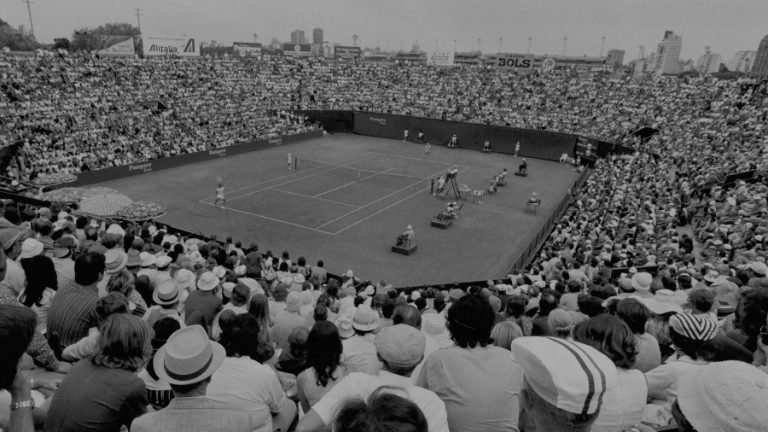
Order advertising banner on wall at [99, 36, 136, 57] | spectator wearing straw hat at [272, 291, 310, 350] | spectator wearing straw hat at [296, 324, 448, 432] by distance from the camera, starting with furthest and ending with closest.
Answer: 1. advertising banner on wall at [99, 36, 136, 57]
2. spectator wearing straw hat at [272, 291, 310, 350]
3. spectator wearing straw hat at [296, 324, 448, 432]

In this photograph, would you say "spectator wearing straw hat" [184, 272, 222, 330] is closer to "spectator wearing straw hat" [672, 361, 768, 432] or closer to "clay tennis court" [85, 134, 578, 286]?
"spectator wearing straw hat" [672, 361, 768, 432]

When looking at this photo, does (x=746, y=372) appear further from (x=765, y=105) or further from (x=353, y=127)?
(x=353, y=127)

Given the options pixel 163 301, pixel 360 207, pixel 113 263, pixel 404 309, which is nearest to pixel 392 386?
pixel 404 309

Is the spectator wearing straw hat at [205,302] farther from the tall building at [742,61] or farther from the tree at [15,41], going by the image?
the tall building at [742,61]

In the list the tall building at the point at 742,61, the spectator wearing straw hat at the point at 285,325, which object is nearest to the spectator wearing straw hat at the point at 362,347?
the spectator wearing straw hat at the point at 285,325

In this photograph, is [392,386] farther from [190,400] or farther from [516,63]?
[516,63]

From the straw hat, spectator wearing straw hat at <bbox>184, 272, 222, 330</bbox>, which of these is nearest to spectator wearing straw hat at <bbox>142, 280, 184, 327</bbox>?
spectator wearing straw hat at <bbox>184, 272, 222, 330</bbox>
